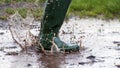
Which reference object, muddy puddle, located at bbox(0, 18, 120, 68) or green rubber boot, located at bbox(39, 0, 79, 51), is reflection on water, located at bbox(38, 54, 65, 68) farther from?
green rubber boot, located at bbox(39, 0, 79, 51)

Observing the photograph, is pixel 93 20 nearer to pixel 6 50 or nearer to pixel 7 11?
pixel 7 11

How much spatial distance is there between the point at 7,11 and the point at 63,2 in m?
3.88

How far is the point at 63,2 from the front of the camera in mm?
5152

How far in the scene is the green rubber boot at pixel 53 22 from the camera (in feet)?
16.9

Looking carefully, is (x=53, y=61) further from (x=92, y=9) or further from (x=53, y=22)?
(x=92, y=9)

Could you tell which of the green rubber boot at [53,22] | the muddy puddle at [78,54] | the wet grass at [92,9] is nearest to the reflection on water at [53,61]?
the muddy puddle at [78,54]

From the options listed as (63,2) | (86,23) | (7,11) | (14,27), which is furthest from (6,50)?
(7,11)

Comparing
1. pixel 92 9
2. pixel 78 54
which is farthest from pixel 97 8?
pixel 78 54

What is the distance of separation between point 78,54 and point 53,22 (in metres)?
0.48

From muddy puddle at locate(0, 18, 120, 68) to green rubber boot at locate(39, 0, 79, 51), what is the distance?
0.46ft

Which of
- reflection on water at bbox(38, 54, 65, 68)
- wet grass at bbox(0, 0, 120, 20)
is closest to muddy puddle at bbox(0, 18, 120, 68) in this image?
reflection on water at bbox(38, 54, 65, 68)

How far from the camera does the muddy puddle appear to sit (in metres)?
4.82

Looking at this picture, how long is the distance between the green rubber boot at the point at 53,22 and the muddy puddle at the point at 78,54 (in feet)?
0.46

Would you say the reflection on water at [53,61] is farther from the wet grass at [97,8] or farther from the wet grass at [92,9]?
the wet grass at [97,8]
